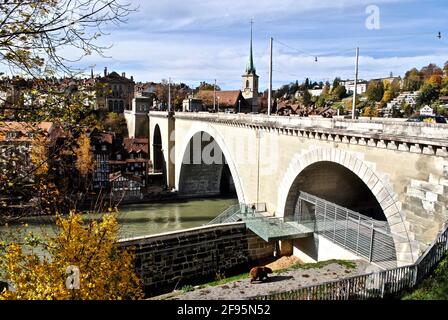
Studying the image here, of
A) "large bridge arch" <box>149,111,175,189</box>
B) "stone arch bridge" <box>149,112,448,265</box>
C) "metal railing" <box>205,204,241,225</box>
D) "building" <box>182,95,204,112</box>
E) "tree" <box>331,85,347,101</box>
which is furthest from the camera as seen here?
"tree" <box>331,85,347,101</box>

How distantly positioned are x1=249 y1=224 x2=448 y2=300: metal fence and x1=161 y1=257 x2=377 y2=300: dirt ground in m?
3.42

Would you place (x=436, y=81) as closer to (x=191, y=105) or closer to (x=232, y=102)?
(x=232, y=102)

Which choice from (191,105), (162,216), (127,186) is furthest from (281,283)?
(191,105)

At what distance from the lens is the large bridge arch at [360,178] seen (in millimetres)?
11055

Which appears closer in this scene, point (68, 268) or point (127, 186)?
point (68, 268)

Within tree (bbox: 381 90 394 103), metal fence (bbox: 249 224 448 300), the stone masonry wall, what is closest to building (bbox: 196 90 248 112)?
tree (bbox: 381 90 394 103)

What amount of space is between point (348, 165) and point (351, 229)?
285cm

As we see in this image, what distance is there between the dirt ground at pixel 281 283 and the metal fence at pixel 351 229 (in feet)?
1.73

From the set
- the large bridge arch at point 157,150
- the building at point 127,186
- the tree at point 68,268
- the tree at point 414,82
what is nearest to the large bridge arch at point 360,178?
the tree at point 68,268

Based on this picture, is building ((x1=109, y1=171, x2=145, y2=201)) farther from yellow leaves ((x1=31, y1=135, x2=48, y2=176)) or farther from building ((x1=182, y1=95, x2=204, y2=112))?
yellow leaves ((x1=31, y1=135, x2=48, y2=176))

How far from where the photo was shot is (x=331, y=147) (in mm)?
14227

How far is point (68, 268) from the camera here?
23.1 feet

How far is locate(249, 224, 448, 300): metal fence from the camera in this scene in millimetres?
8047

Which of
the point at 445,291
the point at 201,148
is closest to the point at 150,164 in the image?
the point at 201,148
